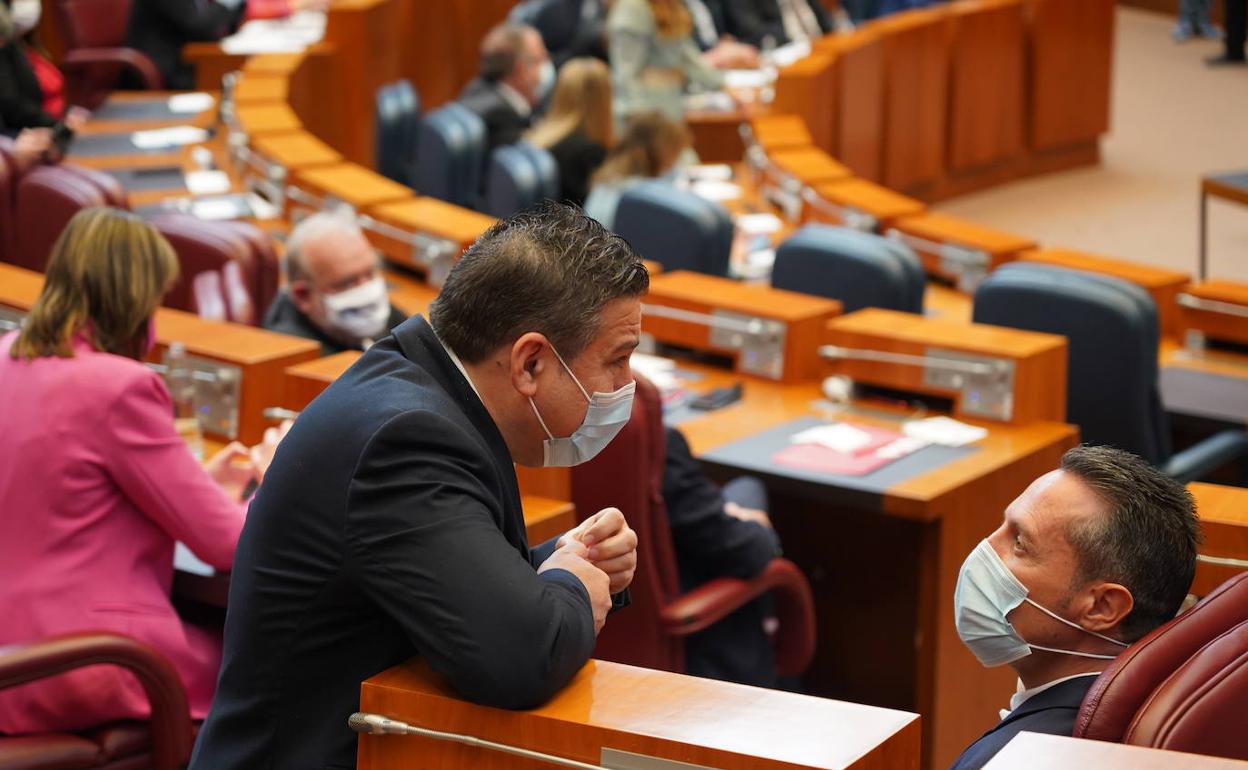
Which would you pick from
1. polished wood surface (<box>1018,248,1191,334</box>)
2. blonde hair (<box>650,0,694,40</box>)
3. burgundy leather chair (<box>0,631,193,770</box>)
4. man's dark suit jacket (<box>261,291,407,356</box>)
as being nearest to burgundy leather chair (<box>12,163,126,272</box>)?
man's dark suit jacket (<box>261,291,407,356</box>)

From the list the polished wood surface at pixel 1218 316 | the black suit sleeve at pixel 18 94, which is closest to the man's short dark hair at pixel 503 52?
the black suit sleeve at pixel 18 94

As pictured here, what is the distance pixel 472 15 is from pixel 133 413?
7.57 metres

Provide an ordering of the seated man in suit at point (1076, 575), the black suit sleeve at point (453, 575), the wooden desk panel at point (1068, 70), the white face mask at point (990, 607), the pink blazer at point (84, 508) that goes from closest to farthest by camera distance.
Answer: the black suit sleeve at point (453, 575), the seated man in suit at point (1076, 575), the white face mask at point (990, 607), the pink blazer at point (84, 508), the wooden desk panel at point (1068, 70)

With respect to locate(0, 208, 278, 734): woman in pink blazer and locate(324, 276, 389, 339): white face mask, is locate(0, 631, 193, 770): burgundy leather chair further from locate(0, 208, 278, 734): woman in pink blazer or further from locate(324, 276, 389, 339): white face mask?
locate(324, 276, 389, 339): white face mask

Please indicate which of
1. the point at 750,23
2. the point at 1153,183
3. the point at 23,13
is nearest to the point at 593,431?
the point at 23,13

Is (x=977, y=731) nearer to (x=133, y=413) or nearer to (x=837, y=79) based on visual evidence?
(x=133, y=413)

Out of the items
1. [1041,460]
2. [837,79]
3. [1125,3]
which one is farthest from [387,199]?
[1125,3]

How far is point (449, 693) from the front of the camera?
1482 mm

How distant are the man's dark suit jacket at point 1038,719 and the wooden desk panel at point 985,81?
7.53 metres

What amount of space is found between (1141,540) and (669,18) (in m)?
6.38

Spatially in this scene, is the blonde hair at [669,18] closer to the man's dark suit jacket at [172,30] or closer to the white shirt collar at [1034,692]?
the man's dark suit jacket at [172,30]

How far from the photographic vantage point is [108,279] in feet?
8.56

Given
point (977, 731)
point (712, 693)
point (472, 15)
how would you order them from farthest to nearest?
point (472, 15) < point (977, 731) < point (712, 693)

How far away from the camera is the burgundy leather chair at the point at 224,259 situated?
3934 mm
